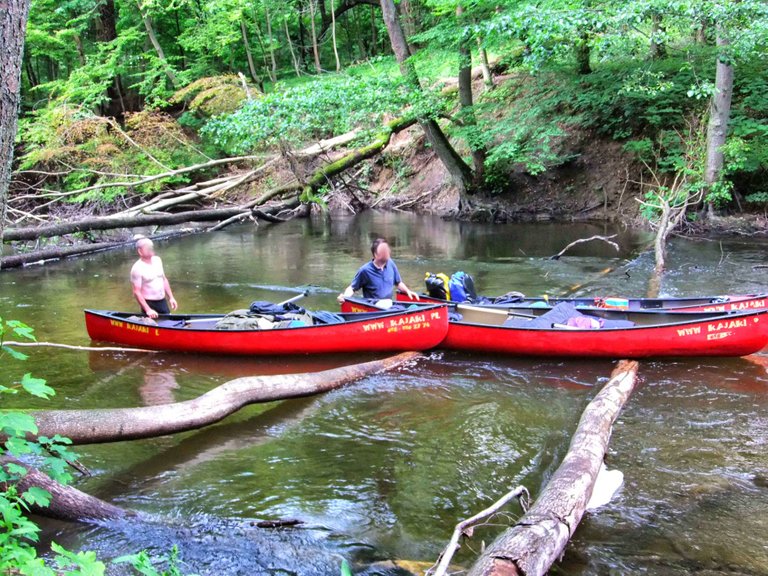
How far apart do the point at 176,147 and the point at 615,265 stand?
617 inches

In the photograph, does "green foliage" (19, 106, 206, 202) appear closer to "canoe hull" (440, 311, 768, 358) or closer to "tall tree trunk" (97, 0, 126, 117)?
"tall tree trunk" (97, 0, 126, 117)

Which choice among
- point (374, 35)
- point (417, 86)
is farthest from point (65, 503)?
point (374, 35)

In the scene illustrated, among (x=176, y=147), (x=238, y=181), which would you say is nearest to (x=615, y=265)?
(x=238, y=181)

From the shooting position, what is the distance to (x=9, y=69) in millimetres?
2482

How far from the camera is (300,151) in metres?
19.4

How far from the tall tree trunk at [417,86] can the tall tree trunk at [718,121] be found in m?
6.97

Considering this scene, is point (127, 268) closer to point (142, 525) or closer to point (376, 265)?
point (376, 265)

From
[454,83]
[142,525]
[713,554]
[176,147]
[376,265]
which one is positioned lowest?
A: [713,554]

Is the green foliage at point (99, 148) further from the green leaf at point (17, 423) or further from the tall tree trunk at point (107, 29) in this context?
the green leaf at point (17, 423)

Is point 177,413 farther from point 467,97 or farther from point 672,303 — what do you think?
point 467,97

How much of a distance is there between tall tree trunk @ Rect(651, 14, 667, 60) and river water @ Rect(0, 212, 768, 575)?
436 centimetres

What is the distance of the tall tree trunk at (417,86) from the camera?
628 inches

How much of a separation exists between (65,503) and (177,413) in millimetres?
1060

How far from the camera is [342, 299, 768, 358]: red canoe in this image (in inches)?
247
